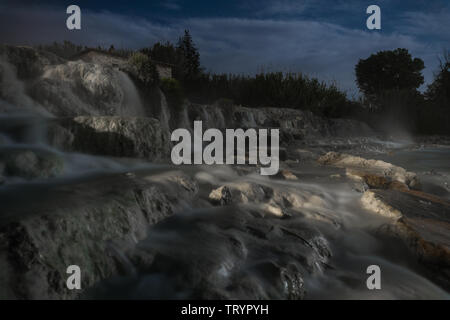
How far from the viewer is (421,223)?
2998mm

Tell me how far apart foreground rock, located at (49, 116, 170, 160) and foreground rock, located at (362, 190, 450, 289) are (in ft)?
12.6

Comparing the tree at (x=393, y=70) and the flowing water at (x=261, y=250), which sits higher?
the tree at (x=393, y=70)

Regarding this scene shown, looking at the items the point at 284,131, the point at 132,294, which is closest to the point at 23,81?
the point at 132,294

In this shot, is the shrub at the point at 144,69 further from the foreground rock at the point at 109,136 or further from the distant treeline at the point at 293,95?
the distant treeline at the point at 293,95

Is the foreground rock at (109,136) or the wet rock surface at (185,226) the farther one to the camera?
the foreground rock at (109,136)

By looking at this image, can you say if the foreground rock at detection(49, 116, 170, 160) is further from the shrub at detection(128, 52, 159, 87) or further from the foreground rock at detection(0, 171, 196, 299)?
the shrub at detection(128, 52, 159, 87)

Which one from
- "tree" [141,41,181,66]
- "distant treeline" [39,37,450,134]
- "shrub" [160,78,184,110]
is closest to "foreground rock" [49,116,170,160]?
"shrub" [160,78,184,110]

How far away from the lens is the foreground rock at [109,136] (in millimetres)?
4680

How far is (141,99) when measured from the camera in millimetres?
8891

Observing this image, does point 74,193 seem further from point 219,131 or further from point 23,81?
point 219,131

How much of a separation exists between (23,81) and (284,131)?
9.44 meters

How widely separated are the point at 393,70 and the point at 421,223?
120 ft

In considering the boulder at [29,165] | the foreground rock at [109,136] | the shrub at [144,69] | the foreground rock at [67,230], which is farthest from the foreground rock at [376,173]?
the shrub at [144,69]

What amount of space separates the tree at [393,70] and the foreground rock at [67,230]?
35315 mm
